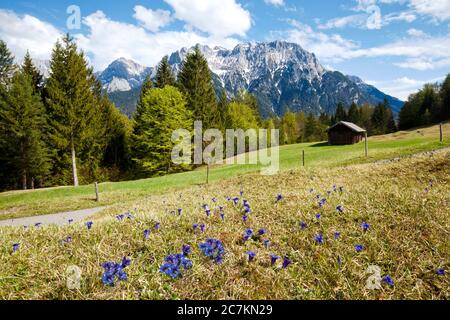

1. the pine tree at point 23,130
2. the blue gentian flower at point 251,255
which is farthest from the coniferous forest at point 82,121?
the blue gentian flower at point 251,255

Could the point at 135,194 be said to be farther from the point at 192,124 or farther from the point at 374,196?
the point at 192,124

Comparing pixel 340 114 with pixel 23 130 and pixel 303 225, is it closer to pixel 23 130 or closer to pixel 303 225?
pixel 23 130

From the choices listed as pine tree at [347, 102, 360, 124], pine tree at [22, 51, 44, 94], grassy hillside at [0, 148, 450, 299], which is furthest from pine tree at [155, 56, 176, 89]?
pine tree at [347, 102, 360, 124]

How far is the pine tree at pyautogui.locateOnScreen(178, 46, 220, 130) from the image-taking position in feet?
143

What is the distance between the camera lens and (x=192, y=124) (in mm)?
42062

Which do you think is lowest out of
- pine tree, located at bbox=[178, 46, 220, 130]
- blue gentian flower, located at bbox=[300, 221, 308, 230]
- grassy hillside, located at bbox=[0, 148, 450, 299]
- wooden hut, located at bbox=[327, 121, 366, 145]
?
grassy hillside, located at bbox=[0, 148, 450, 299]

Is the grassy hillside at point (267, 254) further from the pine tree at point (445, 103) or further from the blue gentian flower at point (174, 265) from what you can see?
the pine tree at point (445, 103)

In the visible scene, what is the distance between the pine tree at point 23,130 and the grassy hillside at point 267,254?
3089 centimetres

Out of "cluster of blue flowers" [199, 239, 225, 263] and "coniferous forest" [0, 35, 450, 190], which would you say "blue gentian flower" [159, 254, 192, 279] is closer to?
"cluster of blue flowers" [199, 239, 225, 263]

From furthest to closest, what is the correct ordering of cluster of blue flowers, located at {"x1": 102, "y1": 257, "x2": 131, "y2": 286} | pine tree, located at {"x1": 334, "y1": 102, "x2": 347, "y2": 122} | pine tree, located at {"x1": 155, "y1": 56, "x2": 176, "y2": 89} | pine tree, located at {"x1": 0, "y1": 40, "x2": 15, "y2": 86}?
pine tree, located at {"x1": 334, "y1": 102, "x2": 347, "y2": 122}
pine tree, located at {"x1": 155, "y1": 56, "x2": 176, "y2": 89}
pine tree, located at {"x1": 0, "y1": 40, "x2": 15, "y2": 86}
cluster of blue flowers, located at {"x1": 102, "y1": 257, "x2": 131, "y2": 286}

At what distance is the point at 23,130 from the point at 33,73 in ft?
36.7

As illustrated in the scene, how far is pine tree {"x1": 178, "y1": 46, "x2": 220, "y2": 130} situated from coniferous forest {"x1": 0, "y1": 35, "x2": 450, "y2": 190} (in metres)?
0.16

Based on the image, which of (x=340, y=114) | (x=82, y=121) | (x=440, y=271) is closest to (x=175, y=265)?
(x=440, y=271)

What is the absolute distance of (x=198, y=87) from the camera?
44.7 m
